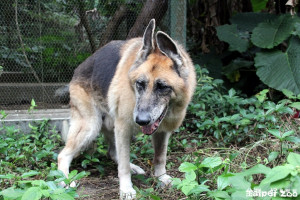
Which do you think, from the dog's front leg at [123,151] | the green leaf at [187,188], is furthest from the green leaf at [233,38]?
the green leaf at [187,188]

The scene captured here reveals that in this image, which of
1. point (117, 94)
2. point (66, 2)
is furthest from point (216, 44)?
point (117, 94)

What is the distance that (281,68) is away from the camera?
582 centimetres

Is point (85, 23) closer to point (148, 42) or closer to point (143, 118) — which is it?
point (148, 42)

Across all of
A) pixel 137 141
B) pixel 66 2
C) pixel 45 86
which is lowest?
pixel 137 141

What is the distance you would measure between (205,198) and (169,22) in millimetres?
4172

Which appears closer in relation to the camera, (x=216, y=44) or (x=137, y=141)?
(x=137, y=141)

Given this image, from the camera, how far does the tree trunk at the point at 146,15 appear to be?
6.11m

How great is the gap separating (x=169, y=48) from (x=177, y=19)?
3010 millimetres

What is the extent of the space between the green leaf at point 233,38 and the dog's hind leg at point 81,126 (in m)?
3.09

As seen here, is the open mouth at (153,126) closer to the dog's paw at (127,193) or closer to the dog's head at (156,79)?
the dog's head at (156,79)

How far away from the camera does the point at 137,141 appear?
5277mm

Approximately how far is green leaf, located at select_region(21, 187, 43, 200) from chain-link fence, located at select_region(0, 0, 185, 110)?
12.6 feet

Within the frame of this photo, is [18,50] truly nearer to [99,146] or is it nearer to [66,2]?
[66,2]

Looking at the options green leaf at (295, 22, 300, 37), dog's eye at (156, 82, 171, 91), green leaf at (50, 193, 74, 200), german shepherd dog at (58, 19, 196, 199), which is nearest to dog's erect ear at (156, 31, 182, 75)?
german shepherd dog at (58, 19, 196, 199)
